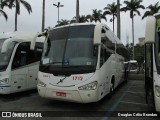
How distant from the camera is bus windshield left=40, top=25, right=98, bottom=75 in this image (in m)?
10.1

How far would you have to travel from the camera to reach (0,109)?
10.4 meters

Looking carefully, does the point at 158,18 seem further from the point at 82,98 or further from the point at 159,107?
the point at 82,98

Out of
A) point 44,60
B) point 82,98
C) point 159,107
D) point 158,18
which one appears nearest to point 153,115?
point 159,107

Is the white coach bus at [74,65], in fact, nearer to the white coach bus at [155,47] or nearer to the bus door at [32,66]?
the white coach bus at [155,47]

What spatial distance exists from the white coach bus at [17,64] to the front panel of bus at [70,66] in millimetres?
1632

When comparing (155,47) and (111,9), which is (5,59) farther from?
(111,9)

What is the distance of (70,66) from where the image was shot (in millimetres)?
10133

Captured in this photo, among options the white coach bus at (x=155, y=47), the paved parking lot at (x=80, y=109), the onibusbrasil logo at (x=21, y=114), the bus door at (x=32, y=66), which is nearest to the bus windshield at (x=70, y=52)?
the paved parking lot at (x=80, y=109)

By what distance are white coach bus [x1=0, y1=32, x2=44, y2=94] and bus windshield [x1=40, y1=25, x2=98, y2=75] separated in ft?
4.77

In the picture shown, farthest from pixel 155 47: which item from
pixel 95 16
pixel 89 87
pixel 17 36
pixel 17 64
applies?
pixel 95 16

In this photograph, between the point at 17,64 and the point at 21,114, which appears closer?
the point at 21,114

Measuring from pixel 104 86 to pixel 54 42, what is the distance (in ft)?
8.56

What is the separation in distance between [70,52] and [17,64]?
3807 millimetres

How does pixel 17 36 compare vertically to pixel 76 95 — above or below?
above
